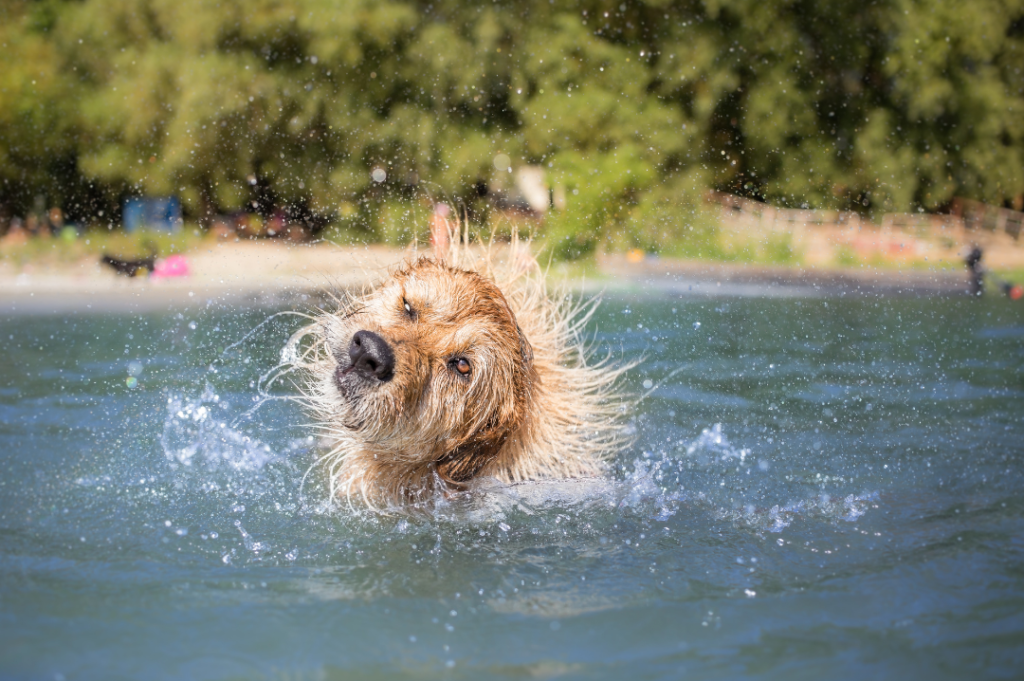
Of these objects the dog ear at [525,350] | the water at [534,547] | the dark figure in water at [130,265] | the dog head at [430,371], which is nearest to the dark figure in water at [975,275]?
the water at [534,547]

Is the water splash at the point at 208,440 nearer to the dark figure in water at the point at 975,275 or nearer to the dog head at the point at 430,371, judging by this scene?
the dog head at the point at 430,371

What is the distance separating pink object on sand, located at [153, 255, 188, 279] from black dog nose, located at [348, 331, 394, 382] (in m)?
11.9

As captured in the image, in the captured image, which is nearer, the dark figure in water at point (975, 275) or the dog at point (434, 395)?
the dog at point (434, 395)

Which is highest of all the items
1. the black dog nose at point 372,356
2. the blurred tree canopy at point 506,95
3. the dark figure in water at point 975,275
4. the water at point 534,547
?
the blurred tree canopy at point 506,95

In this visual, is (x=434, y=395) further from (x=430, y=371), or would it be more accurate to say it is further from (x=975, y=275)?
Answer: (x=975, y=275)

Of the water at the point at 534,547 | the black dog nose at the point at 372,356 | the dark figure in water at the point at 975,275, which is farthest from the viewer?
the dark figure in water at the point at 975,275

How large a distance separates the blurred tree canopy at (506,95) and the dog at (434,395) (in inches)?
527

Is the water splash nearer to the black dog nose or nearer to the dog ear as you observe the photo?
the black dog nose

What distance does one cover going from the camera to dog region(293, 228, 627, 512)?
169 inches

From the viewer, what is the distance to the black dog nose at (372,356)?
411 cm

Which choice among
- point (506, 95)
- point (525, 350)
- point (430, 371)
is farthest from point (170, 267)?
point (430, 371)

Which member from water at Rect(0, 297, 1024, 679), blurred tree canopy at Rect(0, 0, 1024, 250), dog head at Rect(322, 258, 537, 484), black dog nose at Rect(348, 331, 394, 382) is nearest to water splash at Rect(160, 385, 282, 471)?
water at Rect(0, 297, 1024, 679)

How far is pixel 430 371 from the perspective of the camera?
4297 mm

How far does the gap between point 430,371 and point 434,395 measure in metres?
0.12
